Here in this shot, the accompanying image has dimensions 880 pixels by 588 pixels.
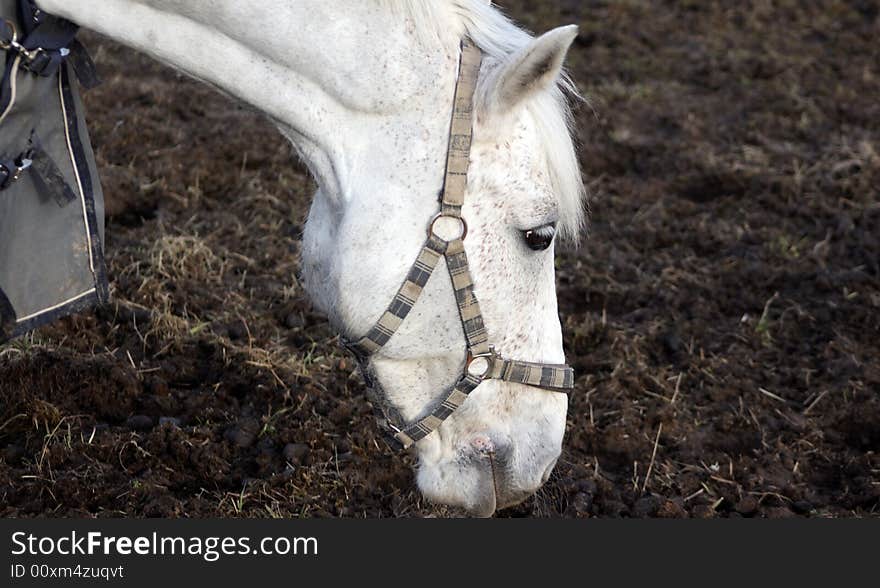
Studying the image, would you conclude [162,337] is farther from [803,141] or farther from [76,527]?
[803,141]

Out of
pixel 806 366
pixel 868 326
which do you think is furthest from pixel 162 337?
pixel 868 326

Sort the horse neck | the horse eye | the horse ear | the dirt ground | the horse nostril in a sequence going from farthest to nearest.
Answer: the dirt ground
the horse nostril
the horse eye
the horse neck
the horse ear

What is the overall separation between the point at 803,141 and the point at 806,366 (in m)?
2.18

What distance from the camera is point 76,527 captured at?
283 cm

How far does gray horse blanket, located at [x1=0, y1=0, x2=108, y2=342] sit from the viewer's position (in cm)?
238

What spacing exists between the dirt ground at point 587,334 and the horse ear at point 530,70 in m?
1.36

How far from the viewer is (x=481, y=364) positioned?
2.51m

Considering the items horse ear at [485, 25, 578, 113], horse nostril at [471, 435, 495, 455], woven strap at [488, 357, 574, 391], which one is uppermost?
horse ear at [485, 25, 578, 113]

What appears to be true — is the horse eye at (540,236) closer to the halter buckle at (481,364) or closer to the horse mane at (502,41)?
the horse mane at (502,41)

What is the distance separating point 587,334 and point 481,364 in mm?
1698

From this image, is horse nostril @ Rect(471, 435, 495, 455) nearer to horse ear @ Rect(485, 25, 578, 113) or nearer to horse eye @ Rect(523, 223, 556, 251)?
horse eye @ Rect(523, 223, 556, 251)

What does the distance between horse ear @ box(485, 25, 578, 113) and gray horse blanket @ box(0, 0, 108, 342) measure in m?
1.02

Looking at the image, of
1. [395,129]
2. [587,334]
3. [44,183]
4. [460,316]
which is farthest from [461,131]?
[587,334]

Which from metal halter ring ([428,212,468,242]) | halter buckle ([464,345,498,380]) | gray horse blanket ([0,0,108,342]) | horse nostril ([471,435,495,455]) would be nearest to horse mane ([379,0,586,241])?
metal halter ring ([428,212,468,242])
